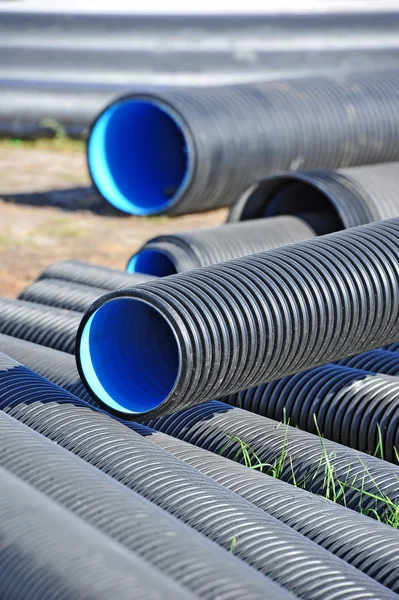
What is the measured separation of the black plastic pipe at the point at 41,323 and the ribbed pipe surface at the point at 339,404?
3.02ft

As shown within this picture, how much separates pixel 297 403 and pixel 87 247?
313 centimetres

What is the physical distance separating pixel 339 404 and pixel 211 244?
1685mm

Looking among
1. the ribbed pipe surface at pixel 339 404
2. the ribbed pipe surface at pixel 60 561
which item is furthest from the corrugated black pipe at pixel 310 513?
the ribbed pipe surface at pixel 60 561

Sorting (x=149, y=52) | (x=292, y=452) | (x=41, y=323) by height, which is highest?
(x=149, y=52)

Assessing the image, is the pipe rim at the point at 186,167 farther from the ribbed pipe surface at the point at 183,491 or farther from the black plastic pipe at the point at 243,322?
the ribbed pipe surface at the point at 183,491

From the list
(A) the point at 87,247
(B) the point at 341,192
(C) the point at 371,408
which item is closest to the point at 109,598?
(C) the point at 371,408

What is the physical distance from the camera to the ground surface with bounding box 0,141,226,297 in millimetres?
6141

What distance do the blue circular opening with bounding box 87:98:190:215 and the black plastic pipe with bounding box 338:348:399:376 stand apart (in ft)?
11.0

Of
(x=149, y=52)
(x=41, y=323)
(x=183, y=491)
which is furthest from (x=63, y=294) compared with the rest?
(x=149, y=52)

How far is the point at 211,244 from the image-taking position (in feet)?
16.4

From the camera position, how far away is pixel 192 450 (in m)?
3.12

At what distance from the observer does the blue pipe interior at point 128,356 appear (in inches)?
121

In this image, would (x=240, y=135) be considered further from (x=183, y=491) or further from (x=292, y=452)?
(x=183, y=491)

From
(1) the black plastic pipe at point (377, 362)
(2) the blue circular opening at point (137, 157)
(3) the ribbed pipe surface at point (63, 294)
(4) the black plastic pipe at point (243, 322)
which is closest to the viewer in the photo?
(4) the black plastic pipe at point (243, 322)
